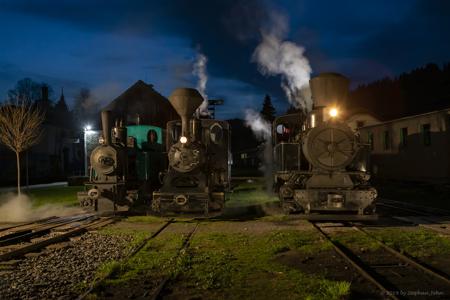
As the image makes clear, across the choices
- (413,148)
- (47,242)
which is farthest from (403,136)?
(47,242)

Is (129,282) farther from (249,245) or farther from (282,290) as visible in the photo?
(249,245)

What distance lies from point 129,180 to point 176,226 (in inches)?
134

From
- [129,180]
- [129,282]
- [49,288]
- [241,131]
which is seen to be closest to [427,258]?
[129,282]

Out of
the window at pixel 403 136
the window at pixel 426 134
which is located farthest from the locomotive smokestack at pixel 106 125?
the window at pixel 403 136

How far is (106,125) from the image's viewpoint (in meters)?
13.8

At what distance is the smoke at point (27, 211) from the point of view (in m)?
14.8

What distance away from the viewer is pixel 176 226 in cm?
1214

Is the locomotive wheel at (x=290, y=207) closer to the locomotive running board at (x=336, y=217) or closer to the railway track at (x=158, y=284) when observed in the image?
the locomotive running board at (x=336, y=217)

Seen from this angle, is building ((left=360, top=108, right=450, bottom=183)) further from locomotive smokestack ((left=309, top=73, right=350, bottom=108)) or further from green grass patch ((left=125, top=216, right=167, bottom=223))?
green grass patch ((left=125, top=216, right=167, bottom=223))

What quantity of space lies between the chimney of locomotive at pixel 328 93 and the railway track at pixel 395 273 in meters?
4.39

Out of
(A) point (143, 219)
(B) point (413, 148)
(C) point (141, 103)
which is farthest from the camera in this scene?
(C) point (141, 103)

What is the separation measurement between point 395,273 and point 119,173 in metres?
9.61

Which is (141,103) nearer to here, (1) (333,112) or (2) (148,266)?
(1) (333,112)

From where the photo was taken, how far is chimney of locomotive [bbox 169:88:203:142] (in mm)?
12555
